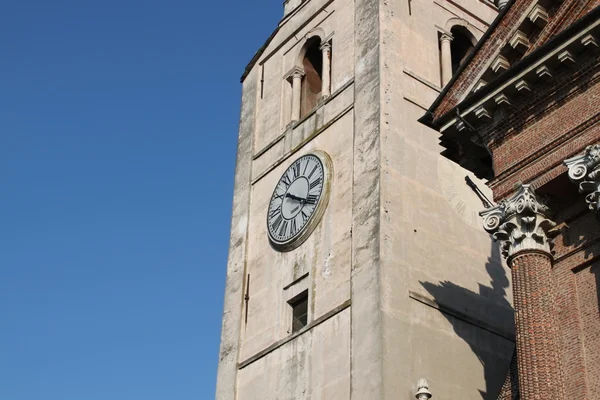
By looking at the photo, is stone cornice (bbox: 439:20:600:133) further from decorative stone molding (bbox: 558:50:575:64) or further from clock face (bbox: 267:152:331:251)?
clock face (bbox: 267:152:331:251)

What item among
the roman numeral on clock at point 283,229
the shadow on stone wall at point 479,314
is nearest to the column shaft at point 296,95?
the roman numeral on clock at point 283,229

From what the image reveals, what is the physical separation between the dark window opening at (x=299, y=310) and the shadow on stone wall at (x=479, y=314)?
11.3ft

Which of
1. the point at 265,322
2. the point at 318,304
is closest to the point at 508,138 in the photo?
the point at 318,304

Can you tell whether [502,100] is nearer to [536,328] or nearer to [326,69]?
[536,328]

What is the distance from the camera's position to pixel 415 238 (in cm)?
3078

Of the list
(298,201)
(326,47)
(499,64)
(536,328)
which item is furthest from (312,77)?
(536,328)

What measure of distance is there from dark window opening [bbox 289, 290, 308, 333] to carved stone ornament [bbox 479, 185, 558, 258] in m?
9.92

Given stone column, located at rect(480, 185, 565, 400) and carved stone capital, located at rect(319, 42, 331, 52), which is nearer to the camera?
stone column, located at rect(480, 185, 565, 400)

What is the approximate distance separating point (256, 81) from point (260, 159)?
3606 mm

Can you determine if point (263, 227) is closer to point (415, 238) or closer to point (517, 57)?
point (415, 238)

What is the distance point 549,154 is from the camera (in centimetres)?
2242

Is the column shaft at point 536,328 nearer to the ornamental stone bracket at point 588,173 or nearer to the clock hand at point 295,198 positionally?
the ornamental stone bracket at point 588,173

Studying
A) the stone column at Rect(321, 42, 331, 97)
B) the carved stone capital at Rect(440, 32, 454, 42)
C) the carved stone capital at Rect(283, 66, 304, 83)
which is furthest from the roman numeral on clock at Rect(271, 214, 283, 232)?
the carved stone capital at Rect(440, 32, 454, 42)

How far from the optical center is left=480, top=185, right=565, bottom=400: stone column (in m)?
20.7
